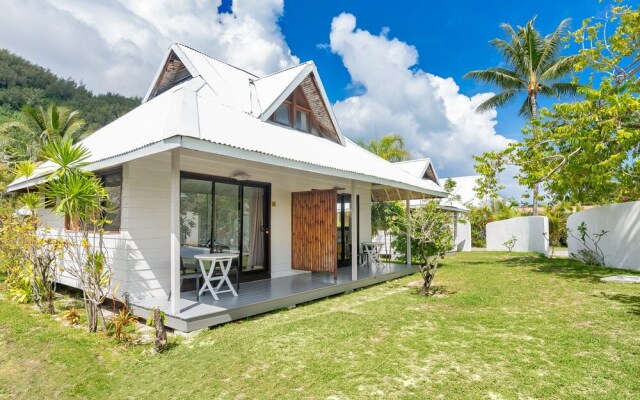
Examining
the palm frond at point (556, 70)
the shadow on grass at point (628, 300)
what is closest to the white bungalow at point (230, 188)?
the shadow on grass at point (628, 300)

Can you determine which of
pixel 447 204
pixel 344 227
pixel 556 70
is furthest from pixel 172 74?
pixel 556 70

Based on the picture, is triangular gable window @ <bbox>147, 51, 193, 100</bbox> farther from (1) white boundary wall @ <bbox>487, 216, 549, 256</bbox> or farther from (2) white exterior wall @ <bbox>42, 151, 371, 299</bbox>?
(1) white boundary wall @ <bbox>487, 216, 549, 256</bbox>

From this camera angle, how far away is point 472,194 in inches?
1351

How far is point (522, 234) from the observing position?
20641 millimetres

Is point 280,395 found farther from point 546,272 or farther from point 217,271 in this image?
point 546,272

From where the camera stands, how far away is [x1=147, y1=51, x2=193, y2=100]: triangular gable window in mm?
11078

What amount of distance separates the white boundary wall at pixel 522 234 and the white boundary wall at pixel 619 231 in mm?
5607

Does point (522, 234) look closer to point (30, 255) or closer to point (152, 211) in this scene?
point (152, 211)

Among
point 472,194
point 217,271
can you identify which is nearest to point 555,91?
point 472,194

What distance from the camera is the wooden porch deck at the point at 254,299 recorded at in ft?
19.1

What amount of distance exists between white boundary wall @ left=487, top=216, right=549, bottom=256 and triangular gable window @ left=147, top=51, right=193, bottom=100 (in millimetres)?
18053

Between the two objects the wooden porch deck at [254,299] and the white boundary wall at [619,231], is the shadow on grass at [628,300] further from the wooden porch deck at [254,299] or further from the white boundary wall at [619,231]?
the wooden porch deck at [254,299]

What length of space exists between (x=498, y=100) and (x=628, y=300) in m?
20.3

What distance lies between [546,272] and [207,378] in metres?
11.6
